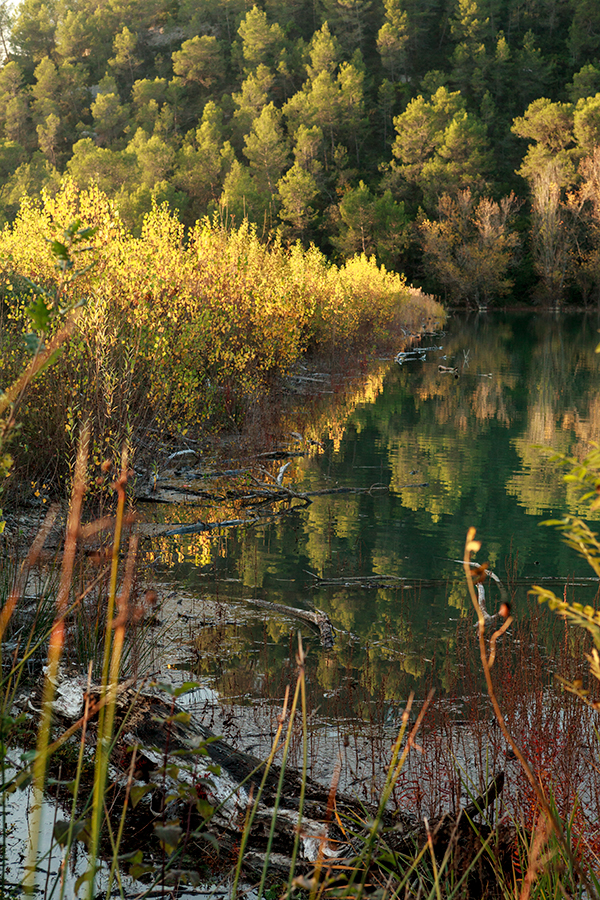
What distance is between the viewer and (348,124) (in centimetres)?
6956

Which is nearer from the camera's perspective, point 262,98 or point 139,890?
point 139,890

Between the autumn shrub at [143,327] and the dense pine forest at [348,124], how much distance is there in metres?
26.5

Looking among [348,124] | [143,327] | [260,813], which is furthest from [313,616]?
[348,124]

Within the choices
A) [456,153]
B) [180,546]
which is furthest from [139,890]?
[456,153]

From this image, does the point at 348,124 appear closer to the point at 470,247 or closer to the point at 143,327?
the point at 470,247

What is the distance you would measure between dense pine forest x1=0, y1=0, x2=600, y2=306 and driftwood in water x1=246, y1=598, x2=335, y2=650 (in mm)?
35513

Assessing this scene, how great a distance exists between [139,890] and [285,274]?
17.2 metres

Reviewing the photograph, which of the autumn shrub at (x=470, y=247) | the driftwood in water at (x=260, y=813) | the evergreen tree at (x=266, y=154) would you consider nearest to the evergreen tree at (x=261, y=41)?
the evergreen tree at (x=266, y=154)

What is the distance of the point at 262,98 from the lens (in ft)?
245

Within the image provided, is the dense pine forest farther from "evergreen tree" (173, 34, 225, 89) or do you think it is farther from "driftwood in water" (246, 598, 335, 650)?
"driftwood in water" (246, 598, 335, 650)

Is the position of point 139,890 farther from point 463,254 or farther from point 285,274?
point 463,254

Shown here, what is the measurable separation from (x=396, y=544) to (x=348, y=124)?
67.1 metres

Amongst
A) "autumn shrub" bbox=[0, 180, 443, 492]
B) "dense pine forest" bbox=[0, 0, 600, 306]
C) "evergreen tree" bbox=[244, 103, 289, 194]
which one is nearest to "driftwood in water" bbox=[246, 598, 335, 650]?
"autumn shrub" bbox=[0, 180, 443, 492]

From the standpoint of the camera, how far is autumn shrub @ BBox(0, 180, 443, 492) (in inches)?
303
